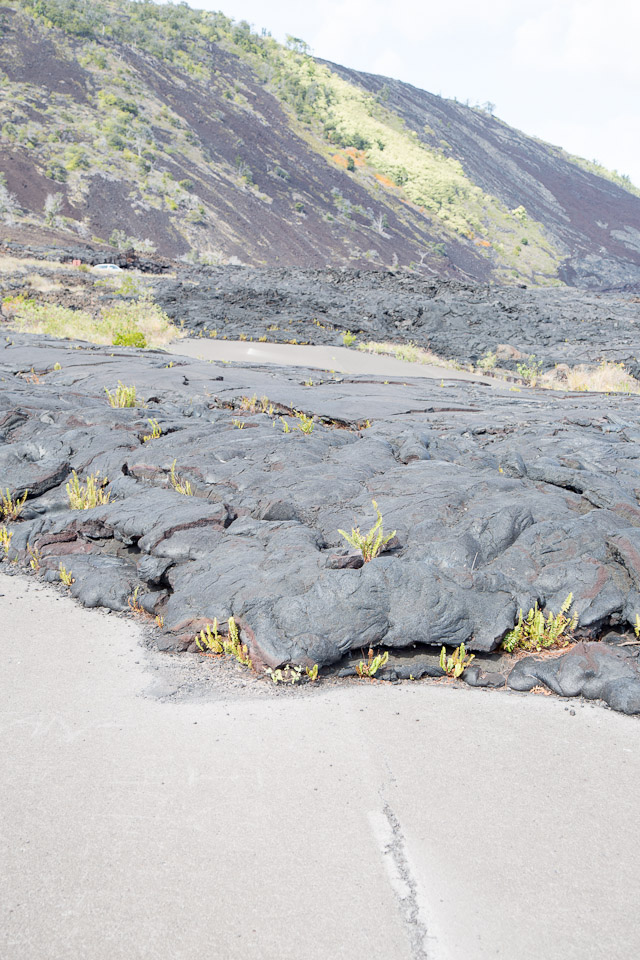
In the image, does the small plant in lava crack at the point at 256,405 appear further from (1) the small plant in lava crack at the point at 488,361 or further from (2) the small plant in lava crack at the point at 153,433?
(1) the small plant in lava crack at the point at 488,361

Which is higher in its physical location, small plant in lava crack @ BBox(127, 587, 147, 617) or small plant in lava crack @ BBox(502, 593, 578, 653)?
small plant in lava crack @ BBox(502, 593, 578, 653)

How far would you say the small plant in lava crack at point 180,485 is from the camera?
17.1 ft

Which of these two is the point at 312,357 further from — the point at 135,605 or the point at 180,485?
the point at 135,605

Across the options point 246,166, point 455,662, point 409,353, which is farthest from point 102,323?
point 246,166

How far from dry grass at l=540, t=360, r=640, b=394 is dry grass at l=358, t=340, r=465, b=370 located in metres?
2.58

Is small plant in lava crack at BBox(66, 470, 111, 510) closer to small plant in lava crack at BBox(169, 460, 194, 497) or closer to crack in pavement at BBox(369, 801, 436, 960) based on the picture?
A: small plant in lava crack at BBox(169, 460, 194, 497)

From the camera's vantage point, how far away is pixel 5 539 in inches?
185

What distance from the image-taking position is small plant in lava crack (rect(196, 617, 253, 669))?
3361 millimetres

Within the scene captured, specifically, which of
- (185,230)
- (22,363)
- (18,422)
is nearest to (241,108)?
(185,230)

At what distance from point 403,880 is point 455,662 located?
1392mm

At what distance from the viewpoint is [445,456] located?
609 cm

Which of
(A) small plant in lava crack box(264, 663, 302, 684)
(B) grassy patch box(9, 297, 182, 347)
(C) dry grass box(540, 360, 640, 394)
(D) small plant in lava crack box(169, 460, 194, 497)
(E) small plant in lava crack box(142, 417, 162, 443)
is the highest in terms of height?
(C) dry grass box(540, 360, 640, 394)

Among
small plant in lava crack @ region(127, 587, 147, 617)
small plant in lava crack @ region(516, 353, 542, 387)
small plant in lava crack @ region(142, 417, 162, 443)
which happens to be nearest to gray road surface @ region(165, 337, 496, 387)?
small plant in lava crack @ region(516, 353, 542, 387)

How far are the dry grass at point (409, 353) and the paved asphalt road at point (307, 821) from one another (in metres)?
15.9
